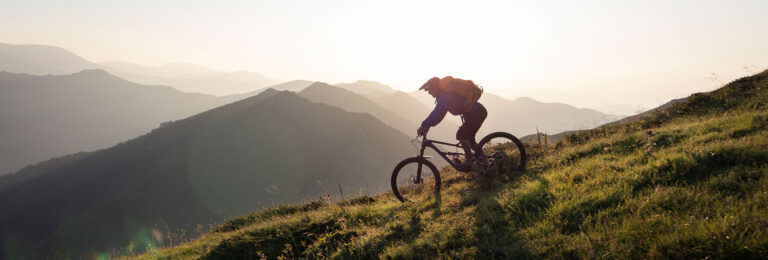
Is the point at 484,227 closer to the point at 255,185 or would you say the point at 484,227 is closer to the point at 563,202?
the point at 563,202

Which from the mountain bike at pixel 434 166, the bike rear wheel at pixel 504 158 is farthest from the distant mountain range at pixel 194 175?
the bike rear wheel at pixel 504 158

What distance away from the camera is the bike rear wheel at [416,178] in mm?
7579

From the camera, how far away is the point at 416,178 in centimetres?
816

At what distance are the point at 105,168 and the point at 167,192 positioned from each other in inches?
895

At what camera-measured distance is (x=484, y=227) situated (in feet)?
14.2

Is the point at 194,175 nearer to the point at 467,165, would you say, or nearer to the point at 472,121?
the point at 467,165

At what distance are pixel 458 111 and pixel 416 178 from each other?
7.15ft

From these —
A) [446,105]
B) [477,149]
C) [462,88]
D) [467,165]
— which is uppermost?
[462,88]

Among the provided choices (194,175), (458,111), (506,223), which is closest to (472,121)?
(458,111)

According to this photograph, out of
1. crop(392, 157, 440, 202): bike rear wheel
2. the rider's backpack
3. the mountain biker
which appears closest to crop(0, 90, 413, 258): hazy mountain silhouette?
crop(392, 157, 440, 202): bike rear wheel

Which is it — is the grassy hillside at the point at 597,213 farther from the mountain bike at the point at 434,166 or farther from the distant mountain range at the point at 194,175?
the distant mountain range at the point at 194,175

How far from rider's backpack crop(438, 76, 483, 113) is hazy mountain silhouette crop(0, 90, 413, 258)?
77652 mm

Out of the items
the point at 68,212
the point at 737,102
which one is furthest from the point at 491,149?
the point at 68,212

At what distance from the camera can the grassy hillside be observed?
294cm
